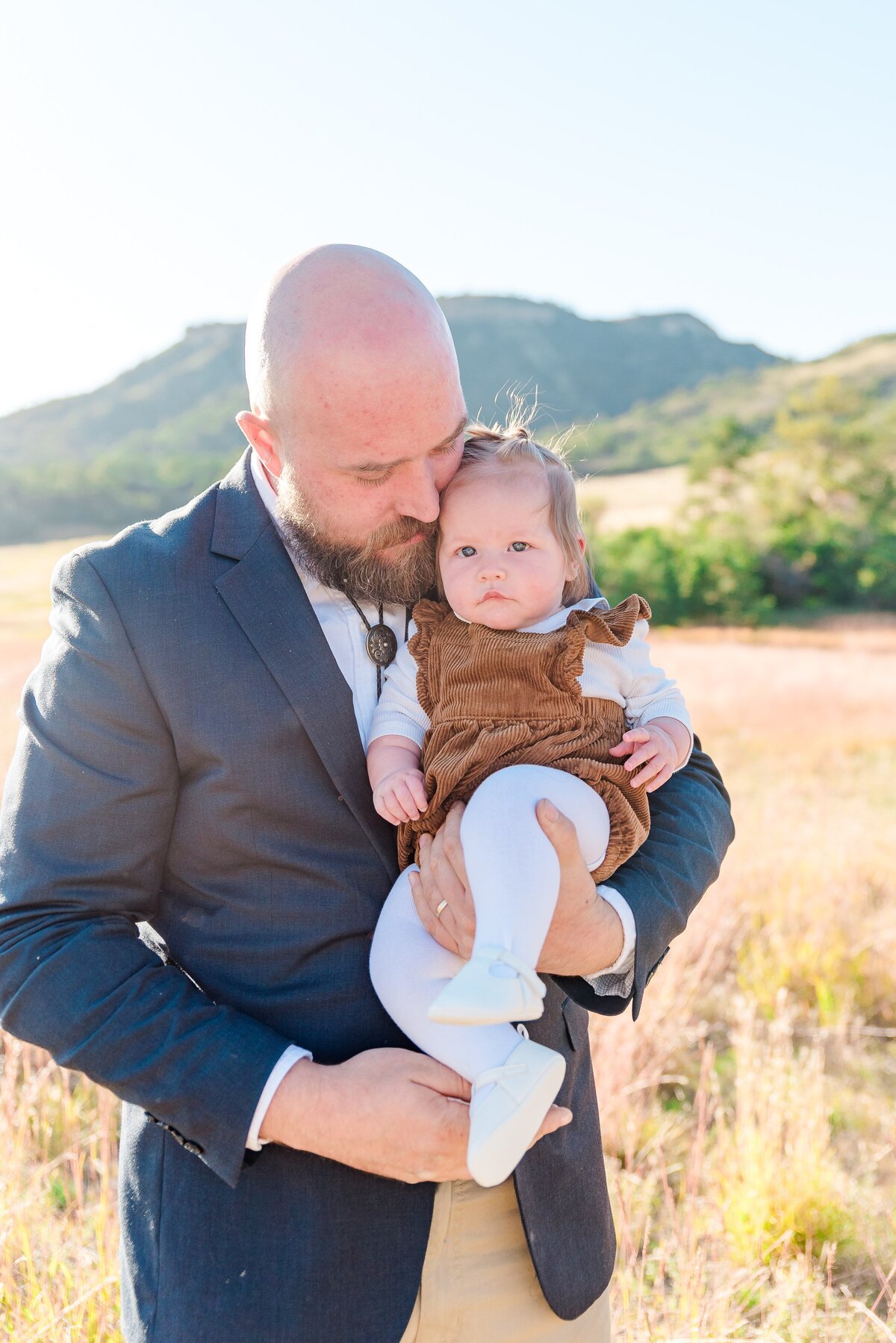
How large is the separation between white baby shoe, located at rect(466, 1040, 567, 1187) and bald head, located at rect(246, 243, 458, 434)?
121 cm

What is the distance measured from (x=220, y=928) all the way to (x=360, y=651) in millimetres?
599

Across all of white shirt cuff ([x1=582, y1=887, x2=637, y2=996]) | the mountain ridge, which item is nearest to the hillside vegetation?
the mountain ridge

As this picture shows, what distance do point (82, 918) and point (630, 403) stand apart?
13036 cm

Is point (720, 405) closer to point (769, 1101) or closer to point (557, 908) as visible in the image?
point (769, 1101)

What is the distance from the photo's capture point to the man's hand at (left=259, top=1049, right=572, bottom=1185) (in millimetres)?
1479

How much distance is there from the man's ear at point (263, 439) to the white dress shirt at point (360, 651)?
23 mm

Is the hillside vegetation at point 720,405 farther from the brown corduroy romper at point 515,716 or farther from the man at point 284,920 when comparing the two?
the man at point 284,920

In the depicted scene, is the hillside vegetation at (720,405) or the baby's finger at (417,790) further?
the hillside vegetation at (720,405)

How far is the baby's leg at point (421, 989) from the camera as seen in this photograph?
5.05 ft

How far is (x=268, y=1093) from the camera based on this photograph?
1494 mm

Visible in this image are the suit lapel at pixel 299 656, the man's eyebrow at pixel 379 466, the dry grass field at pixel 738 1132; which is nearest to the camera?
the suit lapel at pixel 299 656

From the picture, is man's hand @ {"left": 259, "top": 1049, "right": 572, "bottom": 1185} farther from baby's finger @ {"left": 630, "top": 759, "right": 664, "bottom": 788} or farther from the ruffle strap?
the ruffle strap

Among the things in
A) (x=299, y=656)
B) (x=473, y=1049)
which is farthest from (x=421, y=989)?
(x=299, y=656)

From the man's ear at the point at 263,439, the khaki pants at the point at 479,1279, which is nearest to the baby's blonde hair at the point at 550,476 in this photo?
the man's ear at the point at 263,439
